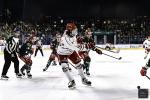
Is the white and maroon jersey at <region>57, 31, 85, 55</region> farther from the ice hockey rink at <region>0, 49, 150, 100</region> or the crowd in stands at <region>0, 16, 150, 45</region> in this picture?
the crowd in stands at <region>0, 16, 150, 45</region>

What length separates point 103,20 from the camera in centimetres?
2872

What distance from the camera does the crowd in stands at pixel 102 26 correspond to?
25438mm

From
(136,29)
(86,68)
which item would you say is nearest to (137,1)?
(136,29)

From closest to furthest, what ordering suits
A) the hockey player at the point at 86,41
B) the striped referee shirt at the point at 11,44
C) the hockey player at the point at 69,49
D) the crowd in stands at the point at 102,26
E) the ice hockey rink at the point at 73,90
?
the ice hockey rink at the point at 73,90 < the hockey player at the point at 69,49 < the striped referee shirt at the point at 11,44 < the hockey player at the point at 86,41 < the crowd in stands at the point at 102,26

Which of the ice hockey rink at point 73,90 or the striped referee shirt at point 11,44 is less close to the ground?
the striped referee shirt at point 11,44

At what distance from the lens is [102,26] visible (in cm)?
2798

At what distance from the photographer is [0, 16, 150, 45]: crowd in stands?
25438 mm

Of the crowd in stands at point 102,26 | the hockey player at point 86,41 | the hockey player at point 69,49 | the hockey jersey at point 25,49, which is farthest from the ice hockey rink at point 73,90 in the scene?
the crowd in stands at point 102,26

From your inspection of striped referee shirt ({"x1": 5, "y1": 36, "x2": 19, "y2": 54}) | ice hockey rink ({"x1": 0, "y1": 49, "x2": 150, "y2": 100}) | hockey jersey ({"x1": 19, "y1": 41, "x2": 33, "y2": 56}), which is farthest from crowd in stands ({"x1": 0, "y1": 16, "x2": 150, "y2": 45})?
striped referee shirt ({"x1": 5, "y1": 36, "x2": 19, "y2": 54})

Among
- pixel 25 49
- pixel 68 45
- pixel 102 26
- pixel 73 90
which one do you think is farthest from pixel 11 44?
pixel 102 26

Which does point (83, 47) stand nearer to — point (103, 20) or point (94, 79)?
point (94, 79)

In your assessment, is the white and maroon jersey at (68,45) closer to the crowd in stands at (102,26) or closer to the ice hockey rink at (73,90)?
the ice hockey rink at (73,90)

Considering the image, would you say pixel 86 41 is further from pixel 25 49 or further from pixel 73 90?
pixel 73 90

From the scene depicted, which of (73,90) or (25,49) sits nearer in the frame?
(73,90)
